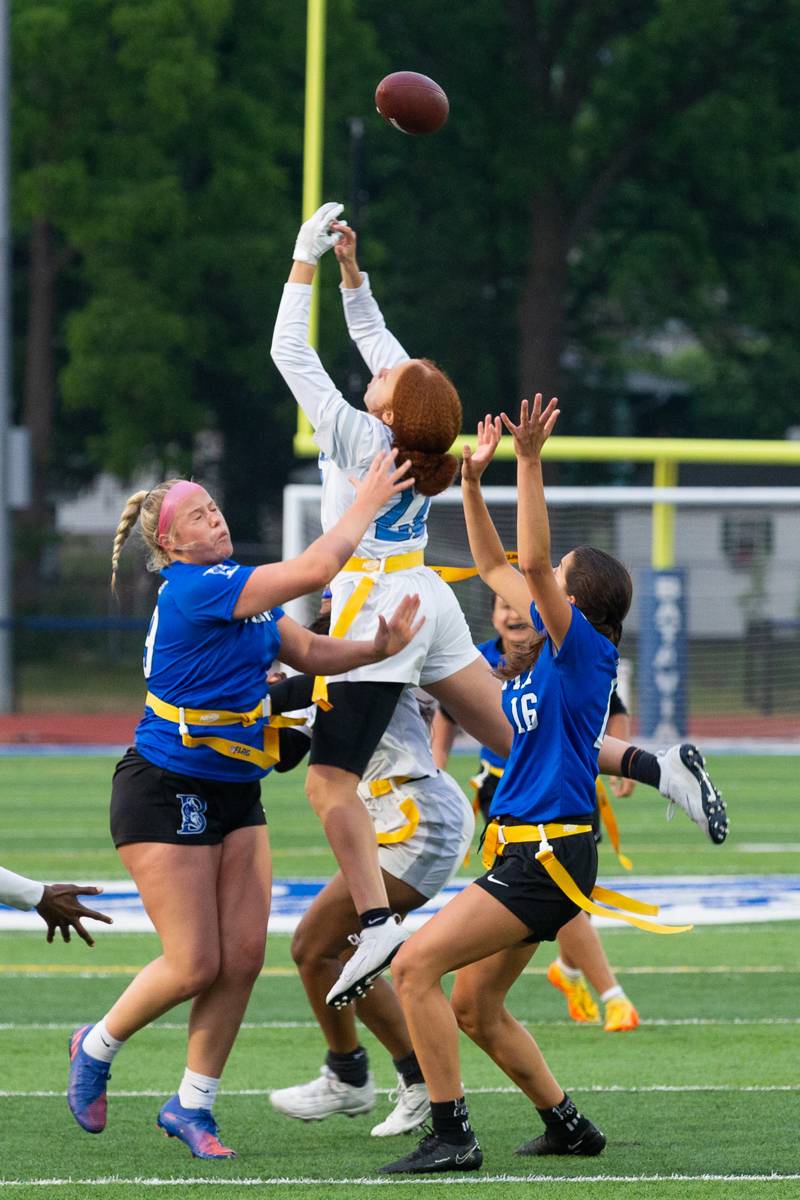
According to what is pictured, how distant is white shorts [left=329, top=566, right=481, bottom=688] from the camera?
5.94 metres

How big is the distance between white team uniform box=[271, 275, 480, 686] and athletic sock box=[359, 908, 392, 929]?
68 cm

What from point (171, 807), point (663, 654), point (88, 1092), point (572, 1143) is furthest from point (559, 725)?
point (663, 654)

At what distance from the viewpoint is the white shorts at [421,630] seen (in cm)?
594

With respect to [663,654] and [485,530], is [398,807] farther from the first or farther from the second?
[663,654]

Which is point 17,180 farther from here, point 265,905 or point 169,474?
point 265,905

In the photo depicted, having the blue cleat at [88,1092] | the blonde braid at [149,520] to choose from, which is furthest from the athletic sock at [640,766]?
the blue cleat at [88,1092]

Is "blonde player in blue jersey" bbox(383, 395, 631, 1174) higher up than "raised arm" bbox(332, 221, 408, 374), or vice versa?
"raised arm" bbox(332, 221, 408, 374)

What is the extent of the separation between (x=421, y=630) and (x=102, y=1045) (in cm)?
149

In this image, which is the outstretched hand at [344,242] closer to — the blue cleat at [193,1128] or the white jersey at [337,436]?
the white jersey at [337,436]

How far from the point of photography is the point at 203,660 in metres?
5.57

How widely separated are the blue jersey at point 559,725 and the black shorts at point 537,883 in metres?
0.08

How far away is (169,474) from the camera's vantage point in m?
32.8

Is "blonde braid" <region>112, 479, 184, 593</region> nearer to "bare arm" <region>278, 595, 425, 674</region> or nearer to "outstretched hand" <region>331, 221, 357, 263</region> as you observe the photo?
"bare arm" <region>278, 595, 425, 674</region>

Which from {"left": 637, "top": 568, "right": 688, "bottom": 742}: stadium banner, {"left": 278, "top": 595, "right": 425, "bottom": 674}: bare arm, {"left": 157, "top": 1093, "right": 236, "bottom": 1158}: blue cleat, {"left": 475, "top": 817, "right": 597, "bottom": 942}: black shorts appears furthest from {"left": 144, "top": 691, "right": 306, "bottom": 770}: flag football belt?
{"left": 637, "top": 568, "right": 688, "bottom": 742}: stadium banner
